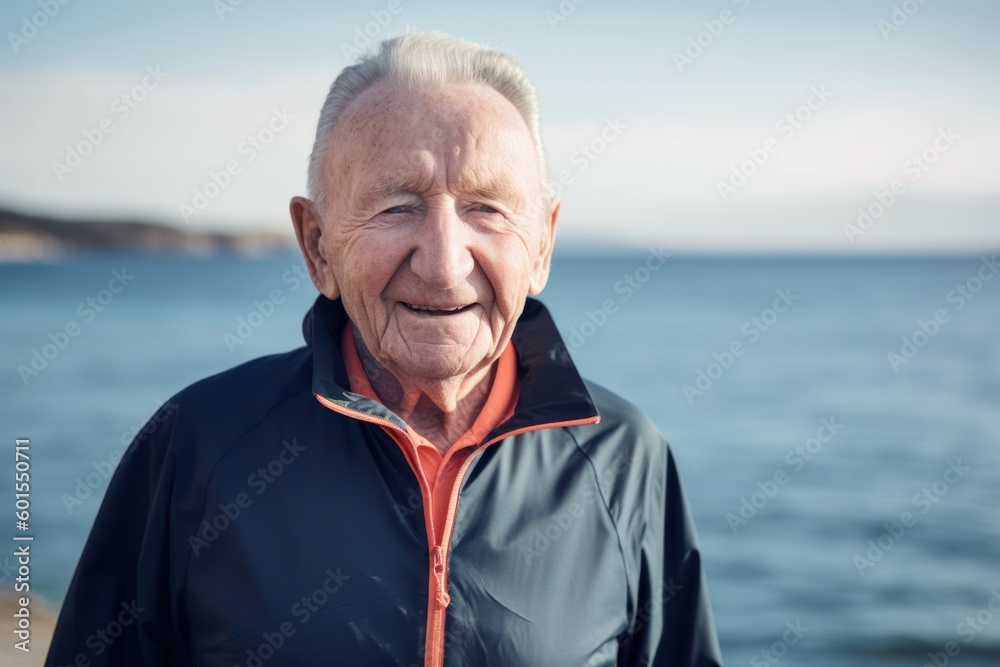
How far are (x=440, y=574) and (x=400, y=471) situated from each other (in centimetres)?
20

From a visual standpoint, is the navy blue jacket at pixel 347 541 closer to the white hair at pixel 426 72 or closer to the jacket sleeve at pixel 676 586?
the jacket sleeve at pixel 676 586

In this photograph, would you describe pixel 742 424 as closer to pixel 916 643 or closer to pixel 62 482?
pixel 916 643

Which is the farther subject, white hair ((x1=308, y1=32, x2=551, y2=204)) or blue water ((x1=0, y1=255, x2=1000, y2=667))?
blue water ((x1=0, y1=255, x2=1000, y2=667))

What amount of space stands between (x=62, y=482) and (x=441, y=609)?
11668 millimetres

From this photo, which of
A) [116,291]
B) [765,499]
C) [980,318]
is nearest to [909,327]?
[980,318]

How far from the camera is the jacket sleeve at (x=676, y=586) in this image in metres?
1.86

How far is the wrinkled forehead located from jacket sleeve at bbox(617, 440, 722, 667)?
2.31 feet

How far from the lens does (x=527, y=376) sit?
6.20 ft

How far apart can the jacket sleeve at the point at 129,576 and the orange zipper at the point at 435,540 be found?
36 centimetres

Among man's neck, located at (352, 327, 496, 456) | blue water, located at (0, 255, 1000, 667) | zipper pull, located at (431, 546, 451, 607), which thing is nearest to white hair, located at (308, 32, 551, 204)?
man's neck, located at (352, 327, 496, 456)

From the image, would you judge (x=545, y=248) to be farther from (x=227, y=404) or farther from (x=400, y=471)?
(x=227, y=404)

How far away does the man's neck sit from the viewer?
5.98 ft

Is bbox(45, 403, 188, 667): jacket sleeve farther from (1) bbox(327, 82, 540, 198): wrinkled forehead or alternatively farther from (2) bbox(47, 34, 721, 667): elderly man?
(1) bbox(327, 82, 540, 198): wrinkled forehead

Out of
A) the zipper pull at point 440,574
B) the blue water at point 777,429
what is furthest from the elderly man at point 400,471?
the blue water at point 777,429
